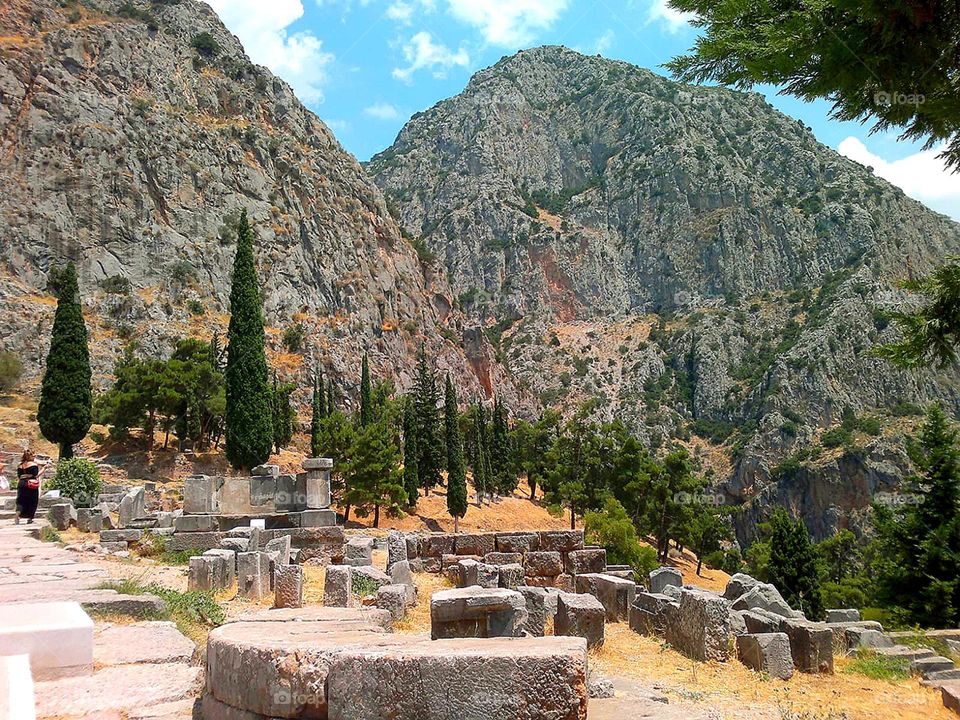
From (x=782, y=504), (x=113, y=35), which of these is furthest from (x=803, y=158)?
(x=113, y=35)

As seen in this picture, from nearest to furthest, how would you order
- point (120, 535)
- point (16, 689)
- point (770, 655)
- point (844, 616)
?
1. point (16, 689)
2. point (770, 655)
3. point (120, 535)
4. point (844, 616)

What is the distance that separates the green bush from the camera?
2066 centimetres

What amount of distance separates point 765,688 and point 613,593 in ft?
15.1

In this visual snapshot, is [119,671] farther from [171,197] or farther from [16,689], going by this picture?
[171,197]

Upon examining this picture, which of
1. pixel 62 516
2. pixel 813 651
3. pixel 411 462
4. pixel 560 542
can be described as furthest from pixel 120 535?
pixel 411 462

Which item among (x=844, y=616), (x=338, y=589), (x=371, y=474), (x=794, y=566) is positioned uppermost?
(x=371, y=474)

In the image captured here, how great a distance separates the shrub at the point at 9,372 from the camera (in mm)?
44062

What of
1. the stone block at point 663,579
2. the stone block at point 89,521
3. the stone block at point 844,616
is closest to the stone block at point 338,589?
the stone block at point 663,579

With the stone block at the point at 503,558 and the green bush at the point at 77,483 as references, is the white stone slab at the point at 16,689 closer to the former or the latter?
the stone block at the point at 503,558

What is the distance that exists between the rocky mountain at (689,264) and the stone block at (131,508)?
71.9m

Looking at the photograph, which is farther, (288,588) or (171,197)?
(171,197)

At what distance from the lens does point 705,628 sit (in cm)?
899

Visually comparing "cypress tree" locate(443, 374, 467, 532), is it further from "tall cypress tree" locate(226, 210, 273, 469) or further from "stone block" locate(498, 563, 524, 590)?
"stone block" locate(498, 563, 524, 590)
